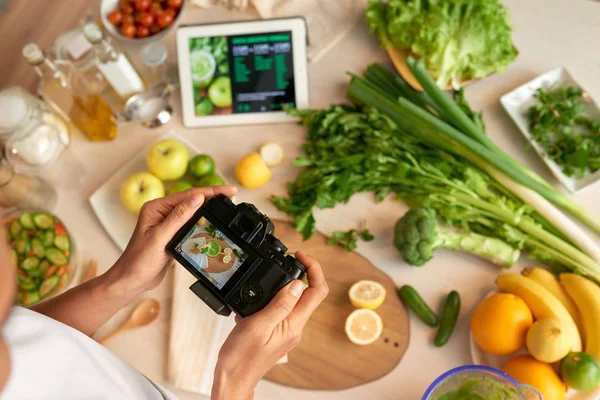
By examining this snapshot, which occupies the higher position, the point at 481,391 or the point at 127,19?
the point at 127,19

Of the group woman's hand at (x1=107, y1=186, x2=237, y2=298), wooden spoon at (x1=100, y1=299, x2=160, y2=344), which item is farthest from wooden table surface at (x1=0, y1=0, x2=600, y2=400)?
woman's hand at (x1=107, y1=186, x2=237, y2=298)

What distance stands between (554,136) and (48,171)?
142 cm

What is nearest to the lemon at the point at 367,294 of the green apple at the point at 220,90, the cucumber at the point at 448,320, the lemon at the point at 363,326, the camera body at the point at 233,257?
the lemon at the point at 363,326

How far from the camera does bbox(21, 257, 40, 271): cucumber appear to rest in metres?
1.30

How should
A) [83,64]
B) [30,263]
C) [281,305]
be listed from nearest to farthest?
[281,305]
[30,263]
[83,64]

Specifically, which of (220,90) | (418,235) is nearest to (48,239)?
(220,90)

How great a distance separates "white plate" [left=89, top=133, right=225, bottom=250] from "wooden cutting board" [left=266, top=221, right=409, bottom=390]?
0.54m

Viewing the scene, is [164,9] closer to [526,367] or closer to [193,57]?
[193,57]

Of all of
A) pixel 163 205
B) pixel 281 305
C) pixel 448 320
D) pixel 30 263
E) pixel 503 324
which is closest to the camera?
pixel 281 305

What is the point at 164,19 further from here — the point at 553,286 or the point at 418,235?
the point at 553,286

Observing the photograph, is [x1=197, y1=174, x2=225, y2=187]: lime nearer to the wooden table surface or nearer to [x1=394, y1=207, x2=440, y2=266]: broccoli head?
the wooden table surface

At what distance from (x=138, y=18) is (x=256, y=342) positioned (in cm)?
107

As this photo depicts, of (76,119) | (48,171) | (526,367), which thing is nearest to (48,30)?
(76,119)

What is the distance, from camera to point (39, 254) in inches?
51.8
